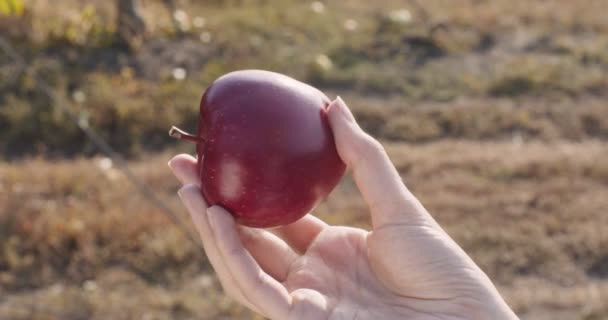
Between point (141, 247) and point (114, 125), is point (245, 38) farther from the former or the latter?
point (141, 247)

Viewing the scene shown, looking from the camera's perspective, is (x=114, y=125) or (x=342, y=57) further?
(x=342, y=57)

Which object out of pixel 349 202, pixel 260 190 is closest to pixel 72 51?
pixel 349 202

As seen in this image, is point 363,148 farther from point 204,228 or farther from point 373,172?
point 204,228

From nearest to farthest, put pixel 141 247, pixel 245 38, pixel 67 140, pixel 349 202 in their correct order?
1. pixel 141 247
2. pixel 349 202
3. pixel 67 140
4. pixel 245 38

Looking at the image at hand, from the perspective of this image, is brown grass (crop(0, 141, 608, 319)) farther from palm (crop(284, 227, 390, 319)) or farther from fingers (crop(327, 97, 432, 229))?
fingers (crop(327, 97, 432, 229))

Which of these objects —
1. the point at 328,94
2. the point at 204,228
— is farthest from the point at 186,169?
the point at 328,94

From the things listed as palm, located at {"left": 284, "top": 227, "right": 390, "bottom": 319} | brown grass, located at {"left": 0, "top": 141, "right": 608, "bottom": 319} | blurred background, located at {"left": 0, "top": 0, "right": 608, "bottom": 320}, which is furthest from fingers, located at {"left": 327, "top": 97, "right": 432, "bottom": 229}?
brown grass, located at {"left": 0, "top": 141, "right": 608, "bottom": 319}

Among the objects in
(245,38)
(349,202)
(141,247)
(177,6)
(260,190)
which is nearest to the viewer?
(260,190)
